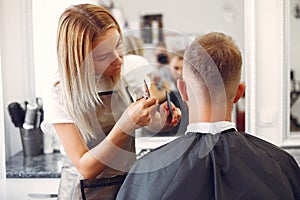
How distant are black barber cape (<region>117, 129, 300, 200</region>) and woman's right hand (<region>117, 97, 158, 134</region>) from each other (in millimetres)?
95

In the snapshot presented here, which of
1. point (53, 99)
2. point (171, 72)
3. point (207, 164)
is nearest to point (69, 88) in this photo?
point (53, 99)

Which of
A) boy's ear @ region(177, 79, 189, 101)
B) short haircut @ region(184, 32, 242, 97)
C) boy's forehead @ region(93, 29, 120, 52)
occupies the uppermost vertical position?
boy's forehead @ region(93, 29, 120, 52)

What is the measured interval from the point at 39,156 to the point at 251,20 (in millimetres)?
1325

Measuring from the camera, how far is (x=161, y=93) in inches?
61.0

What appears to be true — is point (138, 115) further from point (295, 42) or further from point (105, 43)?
point (295, 42)

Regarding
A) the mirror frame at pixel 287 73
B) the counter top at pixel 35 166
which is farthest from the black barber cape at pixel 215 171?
the mirror frame at pixel 287 73

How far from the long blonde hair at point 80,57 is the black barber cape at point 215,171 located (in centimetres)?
26

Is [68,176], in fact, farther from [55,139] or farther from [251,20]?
A: [251,20]

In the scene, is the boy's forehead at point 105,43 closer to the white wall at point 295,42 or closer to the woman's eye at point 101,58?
the woman's eye at point 101,58

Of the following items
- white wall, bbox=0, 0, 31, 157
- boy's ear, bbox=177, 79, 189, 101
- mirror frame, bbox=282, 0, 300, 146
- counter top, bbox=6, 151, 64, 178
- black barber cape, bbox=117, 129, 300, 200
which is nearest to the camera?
black barber cape, bbox=117, 129, 300, 200

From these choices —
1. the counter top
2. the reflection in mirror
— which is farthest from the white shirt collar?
the reflection in mirror

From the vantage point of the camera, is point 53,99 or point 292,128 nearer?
point 53,99

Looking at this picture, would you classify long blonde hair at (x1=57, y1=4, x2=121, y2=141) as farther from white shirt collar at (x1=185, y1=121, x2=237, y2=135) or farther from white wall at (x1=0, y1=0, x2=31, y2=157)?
white wall at (x1=0, y1=0, x2=31, y2=157)

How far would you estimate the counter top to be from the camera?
2.02m
